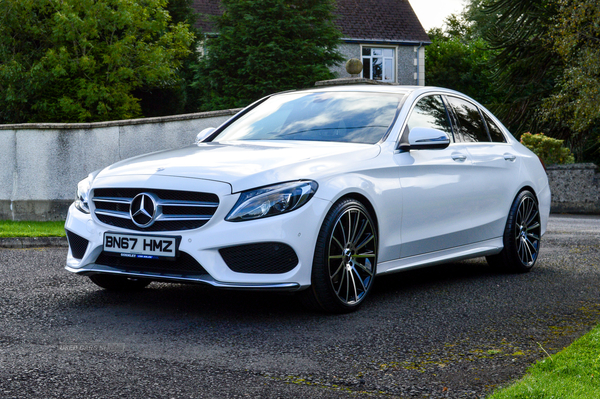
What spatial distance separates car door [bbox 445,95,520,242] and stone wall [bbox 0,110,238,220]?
24.9 ft

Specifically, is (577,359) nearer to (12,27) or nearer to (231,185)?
(231,185)

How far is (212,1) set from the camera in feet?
120

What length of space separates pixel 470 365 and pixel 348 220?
1.43 m

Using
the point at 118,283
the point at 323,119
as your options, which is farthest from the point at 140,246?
the point at 323,119

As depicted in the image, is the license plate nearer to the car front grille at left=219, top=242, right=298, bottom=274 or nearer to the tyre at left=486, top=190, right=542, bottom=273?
the car front grille at left=219, top=242, right=298, bottom=274

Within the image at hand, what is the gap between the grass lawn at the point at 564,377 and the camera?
3258 millimetres

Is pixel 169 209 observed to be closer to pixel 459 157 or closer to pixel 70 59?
pixel 459 157

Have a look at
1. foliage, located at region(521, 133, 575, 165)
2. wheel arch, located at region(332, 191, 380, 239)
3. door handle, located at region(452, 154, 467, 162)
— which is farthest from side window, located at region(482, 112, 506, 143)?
foliage, located at region(521, 133, 575, 165)

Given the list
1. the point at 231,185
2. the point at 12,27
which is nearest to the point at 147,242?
the point at 231,185

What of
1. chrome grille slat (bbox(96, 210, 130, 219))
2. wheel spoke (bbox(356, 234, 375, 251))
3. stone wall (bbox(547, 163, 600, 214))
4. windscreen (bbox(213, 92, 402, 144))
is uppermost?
windscreen (bbox(213, 92, 402, 144))

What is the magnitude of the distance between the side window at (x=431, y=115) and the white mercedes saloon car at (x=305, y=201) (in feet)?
0.04

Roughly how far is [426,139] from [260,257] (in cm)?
180

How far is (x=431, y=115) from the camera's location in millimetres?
6414

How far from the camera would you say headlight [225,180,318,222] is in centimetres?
464
